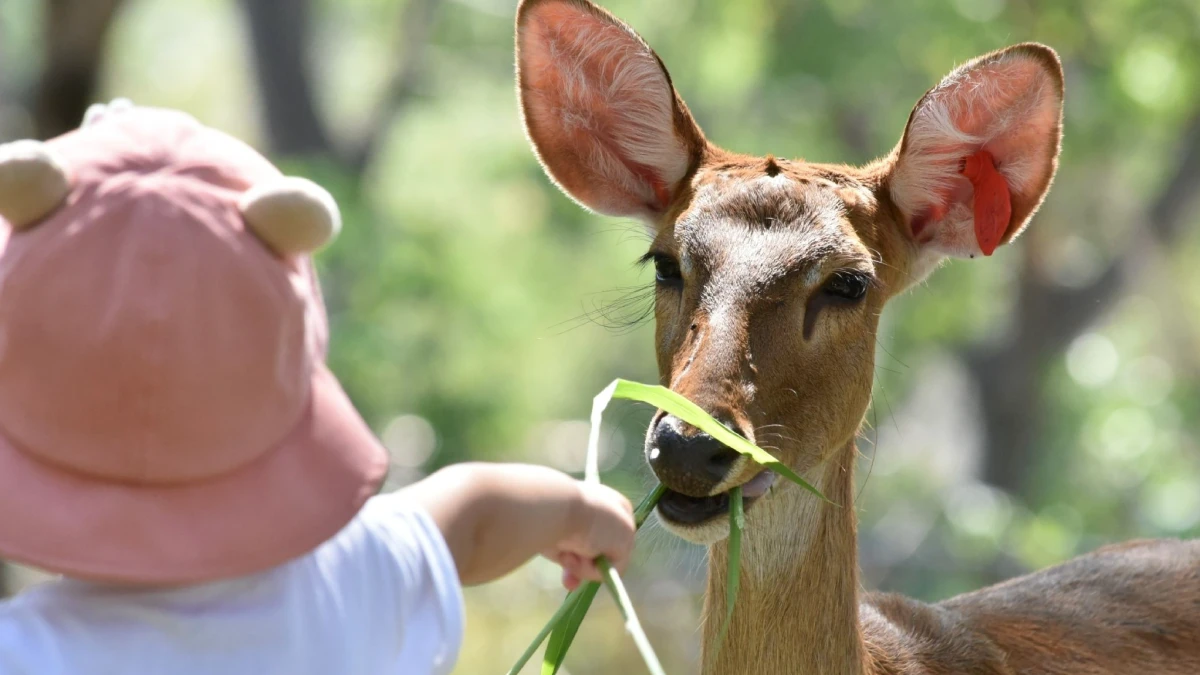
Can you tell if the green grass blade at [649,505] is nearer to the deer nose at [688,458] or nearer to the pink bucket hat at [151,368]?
the deer nose at [688,458]

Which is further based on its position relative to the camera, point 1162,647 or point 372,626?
point 1162,647

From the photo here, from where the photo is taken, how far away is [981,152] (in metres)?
3.62

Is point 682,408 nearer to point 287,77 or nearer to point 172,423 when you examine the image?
point 172,423

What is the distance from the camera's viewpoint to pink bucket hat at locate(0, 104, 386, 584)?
200cm

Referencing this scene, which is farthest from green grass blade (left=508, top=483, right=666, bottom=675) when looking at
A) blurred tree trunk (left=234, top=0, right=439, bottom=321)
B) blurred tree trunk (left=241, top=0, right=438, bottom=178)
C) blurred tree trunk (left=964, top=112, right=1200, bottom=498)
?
blurred tree trunk (left=241, top=0, right=438, bottom=178)

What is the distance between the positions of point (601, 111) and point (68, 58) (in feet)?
15.3

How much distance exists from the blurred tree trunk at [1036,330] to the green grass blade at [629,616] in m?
12.4

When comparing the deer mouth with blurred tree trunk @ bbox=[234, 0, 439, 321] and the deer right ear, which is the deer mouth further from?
blurred tree trunk @ bbox=[234, 0, 439, 321]

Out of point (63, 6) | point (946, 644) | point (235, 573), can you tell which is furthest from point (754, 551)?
point (63, 6)

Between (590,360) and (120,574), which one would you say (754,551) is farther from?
(590,360)

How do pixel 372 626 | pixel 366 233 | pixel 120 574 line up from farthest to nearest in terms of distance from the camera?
pixel 366 233 < pixel 372 626 < pixel 120 574

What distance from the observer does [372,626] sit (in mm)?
2252

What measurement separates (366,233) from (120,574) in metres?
10.9

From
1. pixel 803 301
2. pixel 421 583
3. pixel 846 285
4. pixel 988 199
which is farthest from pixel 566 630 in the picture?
pixel 988 199
